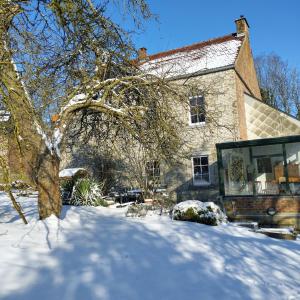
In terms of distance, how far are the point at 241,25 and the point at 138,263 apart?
19.3 meters

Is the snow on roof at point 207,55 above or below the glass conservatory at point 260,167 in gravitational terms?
above

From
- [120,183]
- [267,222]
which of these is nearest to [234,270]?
[267,222]

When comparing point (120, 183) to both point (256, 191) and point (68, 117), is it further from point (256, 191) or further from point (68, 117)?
point (68, 117)

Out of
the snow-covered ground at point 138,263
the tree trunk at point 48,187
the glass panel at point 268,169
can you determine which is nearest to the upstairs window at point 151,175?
the glass panel at point 268,169

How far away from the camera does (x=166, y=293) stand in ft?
14.4

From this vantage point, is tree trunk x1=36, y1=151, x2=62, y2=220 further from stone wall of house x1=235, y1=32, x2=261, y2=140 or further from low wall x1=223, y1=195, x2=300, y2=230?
stone wall of house x1=235, y1=32, x2=261, y2=140

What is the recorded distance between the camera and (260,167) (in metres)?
12.9

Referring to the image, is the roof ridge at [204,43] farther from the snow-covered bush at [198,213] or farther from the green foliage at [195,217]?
the green foliage at [195,217]

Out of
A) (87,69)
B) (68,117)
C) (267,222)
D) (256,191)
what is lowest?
(267,222)

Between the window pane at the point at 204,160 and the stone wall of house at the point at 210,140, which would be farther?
the window pane at the point at 204,160

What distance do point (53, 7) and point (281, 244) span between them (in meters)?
6.44

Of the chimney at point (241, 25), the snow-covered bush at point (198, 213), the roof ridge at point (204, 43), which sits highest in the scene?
the chimney at point (241, 25)

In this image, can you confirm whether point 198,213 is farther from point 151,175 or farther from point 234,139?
point 234,139

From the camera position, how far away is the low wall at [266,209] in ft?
40.5
